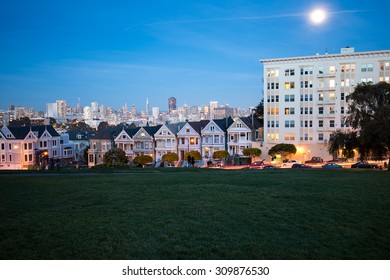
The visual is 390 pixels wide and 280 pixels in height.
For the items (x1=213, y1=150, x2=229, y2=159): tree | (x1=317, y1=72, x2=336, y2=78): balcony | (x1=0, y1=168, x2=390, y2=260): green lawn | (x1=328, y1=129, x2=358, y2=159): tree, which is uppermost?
(x1=317, y1=72, x2=336, y2=78): balcony

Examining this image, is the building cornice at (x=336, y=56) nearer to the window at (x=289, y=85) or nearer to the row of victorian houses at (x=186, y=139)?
the window at (x=289, y=85)

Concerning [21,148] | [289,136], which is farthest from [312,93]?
[21,148]

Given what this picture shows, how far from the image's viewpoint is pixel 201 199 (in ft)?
52.6

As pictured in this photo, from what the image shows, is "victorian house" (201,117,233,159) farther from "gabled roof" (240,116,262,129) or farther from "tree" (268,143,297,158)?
"tree" (268,143,297,158)

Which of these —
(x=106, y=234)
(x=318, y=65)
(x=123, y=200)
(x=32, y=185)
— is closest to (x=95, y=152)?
(x=318, y=65)

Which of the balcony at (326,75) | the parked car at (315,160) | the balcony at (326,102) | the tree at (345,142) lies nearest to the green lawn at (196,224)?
the tree at (345,142)

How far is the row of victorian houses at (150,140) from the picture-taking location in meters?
69.9

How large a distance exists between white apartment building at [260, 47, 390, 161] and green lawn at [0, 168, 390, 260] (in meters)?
51.8

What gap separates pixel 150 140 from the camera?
74.2m

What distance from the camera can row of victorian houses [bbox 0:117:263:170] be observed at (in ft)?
229

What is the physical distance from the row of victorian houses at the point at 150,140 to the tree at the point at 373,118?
32106 millimetres

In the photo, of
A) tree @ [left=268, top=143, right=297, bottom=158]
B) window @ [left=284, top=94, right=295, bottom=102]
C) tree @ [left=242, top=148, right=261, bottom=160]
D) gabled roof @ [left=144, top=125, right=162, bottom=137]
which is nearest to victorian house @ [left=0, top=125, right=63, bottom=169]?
gabled roof @ [left=144, top=125, right=162, bottom=137]

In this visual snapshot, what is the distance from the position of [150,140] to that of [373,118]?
48.0 metres
